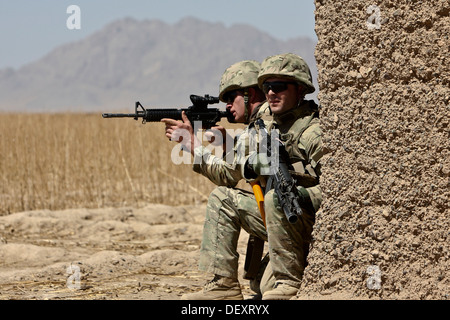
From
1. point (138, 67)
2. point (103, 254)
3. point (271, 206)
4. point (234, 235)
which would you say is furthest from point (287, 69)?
point (138, 67)

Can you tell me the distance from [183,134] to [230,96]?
46 cm

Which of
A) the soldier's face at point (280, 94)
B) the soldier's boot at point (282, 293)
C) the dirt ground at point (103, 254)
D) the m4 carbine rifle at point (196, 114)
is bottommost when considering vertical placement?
the dirt ground at point (103, 254)

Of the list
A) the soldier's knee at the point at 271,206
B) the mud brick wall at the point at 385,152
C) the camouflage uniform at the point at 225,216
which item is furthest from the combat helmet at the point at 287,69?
the soldier's knee at the point at 271,206

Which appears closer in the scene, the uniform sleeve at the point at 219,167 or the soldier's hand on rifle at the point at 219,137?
the uniform sleeve at the point at 219,167

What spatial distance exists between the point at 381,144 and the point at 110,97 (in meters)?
130

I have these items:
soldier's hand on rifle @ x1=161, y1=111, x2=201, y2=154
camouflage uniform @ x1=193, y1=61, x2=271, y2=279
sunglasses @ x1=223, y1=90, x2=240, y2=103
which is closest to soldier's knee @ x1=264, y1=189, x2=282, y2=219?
camouflage uniform @ x1=193, y1=61, x2=271, y2=279

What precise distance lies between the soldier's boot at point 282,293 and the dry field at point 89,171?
6519 millimetres

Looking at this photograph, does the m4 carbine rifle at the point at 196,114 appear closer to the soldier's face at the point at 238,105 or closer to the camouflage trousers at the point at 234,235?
the soldier's face at the point at 238,105

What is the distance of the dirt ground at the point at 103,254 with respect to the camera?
18.4 ft

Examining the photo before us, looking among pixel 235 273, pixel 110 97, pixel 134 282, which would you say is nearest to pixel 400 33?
pixel 235 273

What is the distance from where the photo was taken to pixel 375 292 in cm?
373

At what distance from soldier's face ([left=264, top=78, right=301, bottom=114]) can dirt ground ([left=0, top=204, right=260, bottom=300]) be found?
1570 millimetres

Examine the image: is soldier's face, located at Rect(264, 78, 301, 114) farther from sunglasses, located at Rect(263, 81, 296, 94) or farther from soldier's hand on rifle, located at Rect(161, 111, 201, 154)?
soldier's hand on rifle, located at Rect(161, 111, 201, 154)
